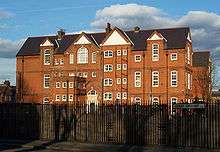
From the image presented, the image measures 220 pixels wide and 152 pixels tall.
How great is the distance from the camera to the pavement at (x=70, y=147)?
24.2m

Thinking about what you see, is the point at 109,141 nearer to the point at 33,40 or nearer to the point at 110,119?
the point at 110,119

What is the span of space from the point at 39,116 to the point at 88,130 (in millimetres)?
3654

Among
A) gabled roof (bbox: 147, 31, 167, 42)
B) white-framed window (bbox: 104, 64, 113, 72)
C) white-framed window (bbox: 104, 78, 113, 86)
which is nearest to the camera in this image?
gabled roof (bbox: 147, 31, 167, 42)

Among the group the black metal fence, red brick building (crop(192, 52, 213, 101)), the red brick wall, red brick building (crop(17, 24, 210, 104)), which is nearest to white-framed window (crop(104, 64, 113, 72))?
red brick building (crop(17, 24, 210, 104))

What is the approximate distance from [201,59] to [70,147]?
68.8 meters

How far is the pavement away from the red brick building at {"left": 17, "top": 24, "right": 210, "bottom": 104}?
143ft

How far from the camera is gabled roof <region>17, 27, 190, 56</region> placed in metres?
74.5

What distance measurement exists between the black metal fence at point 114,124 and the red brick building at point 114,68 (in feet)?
133

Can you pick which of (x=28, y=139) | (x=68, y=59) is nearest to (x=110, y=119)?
(x=28, y=139)

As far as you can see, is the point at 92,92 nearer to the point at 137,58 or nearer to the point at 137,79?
the point at 137,79

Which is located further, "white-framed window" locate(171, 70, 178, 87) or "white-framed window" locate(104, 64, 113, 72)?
"white-framed window" locate(104, 64, 113, 72)

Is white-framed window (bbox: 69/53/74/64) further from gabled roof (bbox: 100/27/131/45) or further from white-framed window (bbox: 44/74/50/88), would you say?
gabled roof (bbox: 100/27/131/45)

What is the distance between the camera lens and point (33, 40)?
87750 millimetres

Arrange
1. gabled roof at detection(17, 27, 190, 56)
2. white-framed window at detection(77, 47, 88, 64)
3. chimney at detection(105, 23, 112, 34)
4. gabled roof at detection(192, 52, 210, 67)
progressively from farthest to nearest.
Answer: gabled roof at detection(192, 52, 210, 67) < chimney at detection(105, 23, 112, 34) < white-framed window at detection(77, 47, 88, 64) < gabled roof at detection(17, 27, 190, 56)
